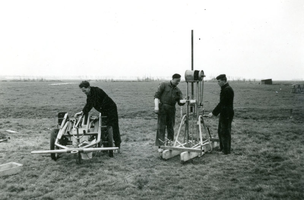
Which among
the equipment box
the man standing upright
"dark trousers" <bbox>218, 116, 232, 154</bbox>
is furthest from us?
the man standing upright

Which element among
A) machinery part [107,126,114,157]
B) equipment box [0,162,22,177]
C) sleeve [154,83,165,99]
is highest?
sleeve [154,83,165,99]

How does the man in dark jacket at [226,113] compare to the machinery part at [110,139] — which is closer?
the machinery part at [110,139]

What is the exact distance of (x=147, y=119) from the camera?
13836 millimetres

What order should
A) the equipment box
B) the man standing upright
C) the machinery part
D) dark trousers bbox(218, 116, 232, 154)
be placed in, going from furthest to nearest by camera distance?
the man standing upright < dark trousers bbox(218, 116, 232, 154) < the machinery part < the equipment box

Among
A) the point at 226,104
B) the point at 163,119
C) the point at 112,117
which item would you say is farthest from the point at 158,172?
the point at 226,104

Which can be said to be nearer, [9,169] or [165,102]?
[9,169]

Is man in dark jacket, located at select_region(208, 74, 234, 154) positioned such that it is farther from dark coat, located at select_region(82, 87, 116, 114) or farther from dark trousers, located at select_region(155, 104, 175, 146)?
dark coat, located at select_region(82, 87, 116, 114)

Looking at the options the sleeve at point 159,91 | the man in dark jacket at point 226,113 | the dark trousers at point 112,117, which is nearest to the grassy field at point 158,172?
the man in dark jacket at point 226,113

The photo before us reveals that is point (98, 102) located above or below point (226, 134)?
above

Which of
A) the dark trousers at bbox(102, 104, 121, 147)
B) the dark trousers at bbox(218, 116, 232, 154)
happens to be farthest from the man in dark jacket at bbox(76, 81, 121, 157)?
the dark trousers at bbox(218, 116, 232, 154)

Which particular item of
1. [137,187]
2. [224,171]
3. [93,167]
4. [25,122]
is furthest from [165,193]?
[25,122]

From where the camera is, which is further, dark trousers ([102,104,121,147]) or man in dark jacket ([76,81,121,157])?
dark trousers ([102,104,121,147])

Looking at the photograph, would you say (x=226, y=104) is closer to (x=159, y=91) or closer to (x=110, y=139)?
(x=159, y=91)

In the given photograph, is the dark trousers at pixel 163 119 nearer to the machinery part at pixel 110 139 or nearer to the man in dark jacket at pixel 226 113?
the man in dark jacket at pixel 226 113
